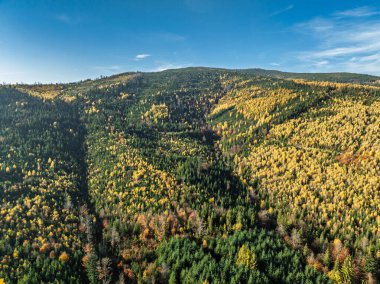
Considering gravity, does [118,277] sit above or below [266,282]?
below

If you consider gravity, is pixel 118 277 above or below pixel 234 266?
below

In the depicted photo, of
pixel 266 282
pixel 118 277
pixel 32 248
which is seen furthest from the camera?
pixel 32 248

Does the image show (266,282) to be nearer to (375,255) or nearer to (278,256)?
(278,256)

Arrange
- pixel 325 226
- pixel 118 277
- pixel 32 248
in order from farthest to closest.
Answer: pixel 325 226, pixel 32 248, pixel 118 277

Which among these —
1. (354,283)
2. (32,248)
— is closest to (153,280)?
(32,248)

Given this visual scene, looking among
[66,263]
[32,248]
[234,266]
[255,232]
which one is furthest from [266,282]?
[32,248]

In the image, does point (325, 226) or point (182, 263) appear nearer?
point (182, 263)

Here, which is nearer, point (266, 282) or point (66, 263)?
point (266, 282)

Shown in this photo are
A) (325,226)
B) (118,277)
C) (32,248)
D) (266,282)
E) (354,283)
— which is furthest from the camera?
(325,226)

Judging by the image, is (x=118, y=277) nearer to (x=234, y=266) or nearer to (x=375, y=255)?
(x=234, y=266)
